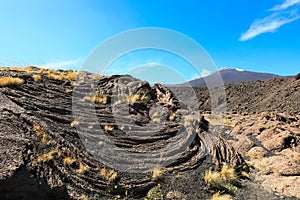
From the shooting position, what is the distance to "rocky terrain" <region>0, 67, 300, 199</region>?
8.88 meters

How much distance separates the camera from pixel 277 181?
13141 mm

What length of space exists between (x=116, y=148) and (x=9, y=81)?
560cm

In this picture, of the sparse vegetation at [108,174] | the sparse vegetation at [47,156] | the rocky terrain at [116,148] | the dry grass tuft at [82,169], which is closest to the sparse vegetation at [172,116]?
the rocky terrain at [116,148]

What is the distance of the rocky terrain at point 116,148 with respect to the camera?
350 inches

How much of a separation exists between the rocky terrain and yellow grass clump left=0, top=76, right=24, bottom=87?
0.14 ft

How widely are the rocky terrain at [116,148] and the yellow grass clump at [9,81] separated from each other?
0.04m

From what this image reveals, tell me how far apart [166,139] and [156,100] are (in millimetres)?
4140

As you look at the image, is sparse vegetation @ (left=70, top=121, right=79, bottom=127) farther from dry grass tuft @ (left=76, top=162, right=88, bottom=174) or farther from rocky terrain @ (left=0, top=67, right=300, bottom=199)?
dry grass tuft @ (left=76, top=162, right=88, bottom=174)

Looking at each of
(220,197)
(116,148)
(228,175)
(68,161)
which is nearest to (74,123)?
(116,148)

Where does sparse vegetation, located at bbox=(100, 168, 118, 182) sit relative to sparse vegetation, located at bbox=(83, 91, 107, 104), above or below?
below

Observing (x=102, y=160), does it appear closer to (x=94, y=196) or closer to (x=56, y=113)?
(x=94, y=196)

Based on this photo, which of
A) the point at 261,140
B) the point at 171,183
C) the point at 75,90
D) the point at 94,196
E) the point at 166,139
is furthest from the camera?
the point at 261,140

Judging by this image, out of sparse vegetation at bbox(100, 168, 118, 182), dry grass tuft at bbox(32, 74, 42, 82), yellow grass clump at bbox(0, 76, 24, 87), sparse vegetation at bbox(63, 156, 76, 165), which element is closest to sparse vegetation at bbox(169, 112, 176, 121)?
sparse vegetation at bbox(100, 168, 118, 182)

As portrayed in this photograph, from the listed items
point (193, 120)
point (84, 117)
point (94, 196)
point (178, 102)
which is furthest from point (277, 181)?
point (84, 117)
